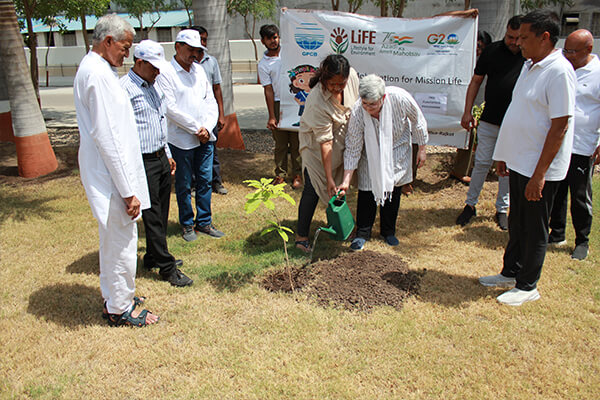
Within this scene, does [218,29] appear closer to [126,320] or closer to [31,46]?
[126,320]

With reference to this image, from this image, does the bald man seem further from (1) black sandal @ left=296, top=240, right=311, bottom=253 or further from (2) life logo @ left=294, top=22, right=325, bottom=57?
(2) life logo @ left=294, top=22, right=325, bottom=57

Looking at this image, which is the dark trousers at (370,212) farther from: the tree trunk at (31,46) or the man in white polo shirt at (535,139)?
the tree trunk at (31,46)

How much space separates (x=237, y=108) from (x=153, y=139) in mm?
11710

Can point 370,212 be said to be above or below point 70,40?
below

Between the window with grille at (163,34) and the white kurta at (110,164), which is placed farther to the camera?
the window with grille at (163,34)

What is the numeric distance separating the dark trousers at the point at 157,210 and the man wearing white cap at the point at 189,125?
0.83 meters

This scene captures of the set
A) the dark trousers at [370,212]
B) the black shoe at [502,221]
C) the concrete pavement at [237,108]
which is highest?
the dark trousers at [370,212]

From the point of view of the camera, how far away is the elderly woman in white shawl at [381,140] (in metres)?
4.14

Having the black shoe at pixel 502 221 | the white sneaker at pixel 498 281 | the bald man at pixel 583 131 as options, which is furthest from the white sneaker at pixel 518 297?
the black shoe at pixel 502 221

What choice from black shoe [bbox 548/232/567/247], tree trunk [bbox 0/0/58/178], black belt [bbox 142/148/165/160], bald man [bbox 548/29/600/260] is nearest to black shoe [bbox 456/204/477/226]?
black shoe [bbox 548/232/567/247]

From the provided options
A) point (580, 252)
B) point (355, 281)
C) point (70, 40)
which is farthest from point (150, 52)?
point (70, 40)

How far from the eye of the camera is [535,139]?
334cm

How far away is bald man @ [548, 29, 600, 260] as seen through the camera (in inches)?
163

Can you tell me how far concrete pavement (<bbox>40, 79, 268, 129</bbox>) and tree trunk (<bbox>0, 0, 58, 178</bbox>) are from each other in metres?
4.94
